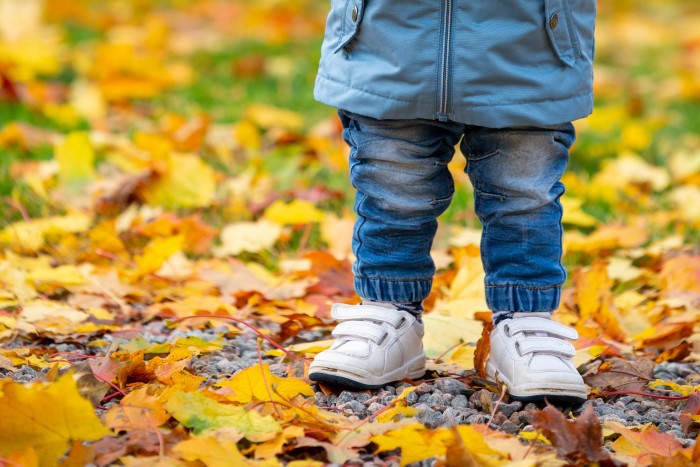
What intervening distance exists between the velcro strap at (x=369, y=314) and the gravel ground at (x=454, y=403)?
Answer: 4.2 inches

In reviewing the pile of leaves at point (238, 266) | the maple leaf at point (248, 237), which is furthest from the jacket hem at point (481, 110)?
the maple leaf at point (248, 237)

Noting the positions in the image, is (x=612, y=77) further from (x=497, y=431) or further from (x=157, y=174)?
(x=497, y=431)

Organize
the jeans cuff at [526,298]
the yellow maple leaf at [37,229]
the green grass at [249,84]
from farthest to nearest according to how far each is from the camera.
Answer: the green grass at [249,84]
the yellow maple leaf at [37,229]
the jeans cuff at [526,298]

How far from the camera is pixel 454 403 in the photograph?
1336mm

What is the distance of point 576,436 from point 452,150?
55 centimetres

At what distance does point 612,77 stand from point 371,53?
124 inches

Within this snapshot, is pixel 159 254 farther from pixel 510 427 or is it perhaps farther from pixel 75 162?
pixel 510 427

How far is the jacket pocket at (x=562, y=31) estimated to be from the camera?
1.32 m

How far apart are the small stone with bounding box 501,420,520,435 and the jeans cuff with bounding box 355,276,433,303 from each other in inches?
12.0

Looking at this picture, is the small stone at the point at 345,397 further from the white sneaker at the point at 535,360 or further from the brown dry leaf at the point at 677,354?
the brown dry leaf at the point at 677,354

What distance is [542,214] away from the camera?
4.72ft

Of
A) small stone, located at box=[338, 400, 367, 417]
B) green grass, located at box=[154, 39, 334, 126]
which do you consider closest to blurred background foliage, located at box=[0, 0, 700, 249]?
green grass, located at box=[154, 39, 334, 126]

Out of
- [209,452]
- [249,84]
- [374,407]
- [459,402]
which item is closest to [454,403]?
[459,402]

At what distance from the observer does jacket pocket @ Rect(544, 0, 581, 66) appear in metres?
1.32
